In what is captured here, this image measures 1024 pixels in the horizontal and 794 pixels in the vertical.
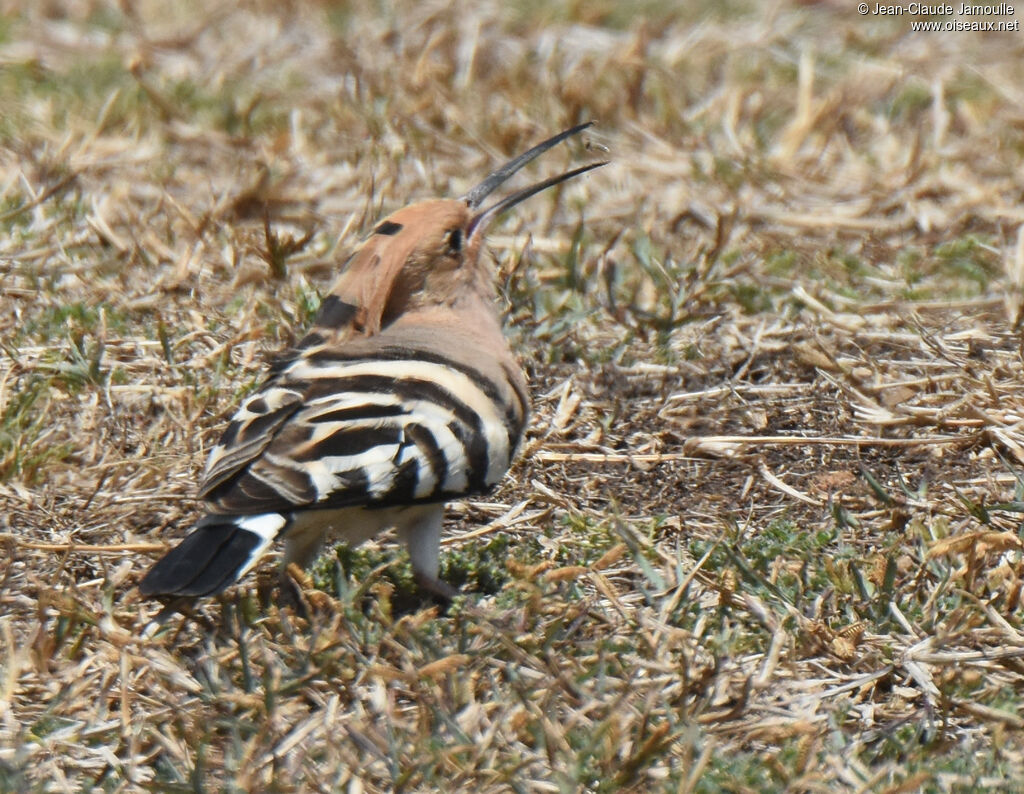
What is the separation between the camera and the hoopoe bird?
9.21ft

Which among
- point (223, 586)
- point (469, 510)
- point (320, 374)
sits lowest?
point (469, 510)

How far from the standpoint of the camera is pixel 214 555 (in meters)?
2.77

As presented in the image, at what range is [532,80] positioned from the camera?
5.80m

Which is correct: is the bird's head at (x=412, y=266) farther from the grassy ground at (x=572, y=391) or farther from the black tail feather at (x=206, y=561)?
the black tail feather at (x=206, y=561)

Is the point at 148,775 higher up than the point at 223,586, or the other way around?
the point at 223,586

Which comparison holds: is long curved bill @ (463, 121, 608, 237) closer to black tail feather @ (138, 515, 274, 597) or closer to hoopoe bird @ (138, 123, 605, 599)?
hoopoe bird @ (138, 123, 605, 599)

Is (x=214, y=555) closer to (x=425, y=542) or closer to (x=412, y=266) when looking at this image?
(x=425, y=542)

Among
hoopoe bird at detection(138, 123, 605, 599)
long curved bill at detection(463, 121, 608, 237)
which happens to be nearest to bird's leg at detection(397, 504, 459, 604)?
hoopoe bird at detection(138, 123, 605, 599)

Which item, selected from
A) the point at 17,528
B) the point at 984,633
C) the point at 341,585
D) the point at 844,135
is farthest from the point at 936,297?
the point at 17,528

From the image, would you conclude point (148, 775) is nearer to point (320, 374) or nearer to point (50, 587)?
point (50, 587)

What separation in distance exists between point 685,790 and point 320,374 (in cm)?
115

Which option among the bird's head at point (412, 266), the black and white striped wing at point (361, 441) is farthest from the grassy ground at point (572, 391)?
the bird's head at point (412, 266)

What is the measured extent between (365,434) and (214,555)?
348mm

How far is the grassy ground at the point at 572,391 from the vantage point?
8.41ft
